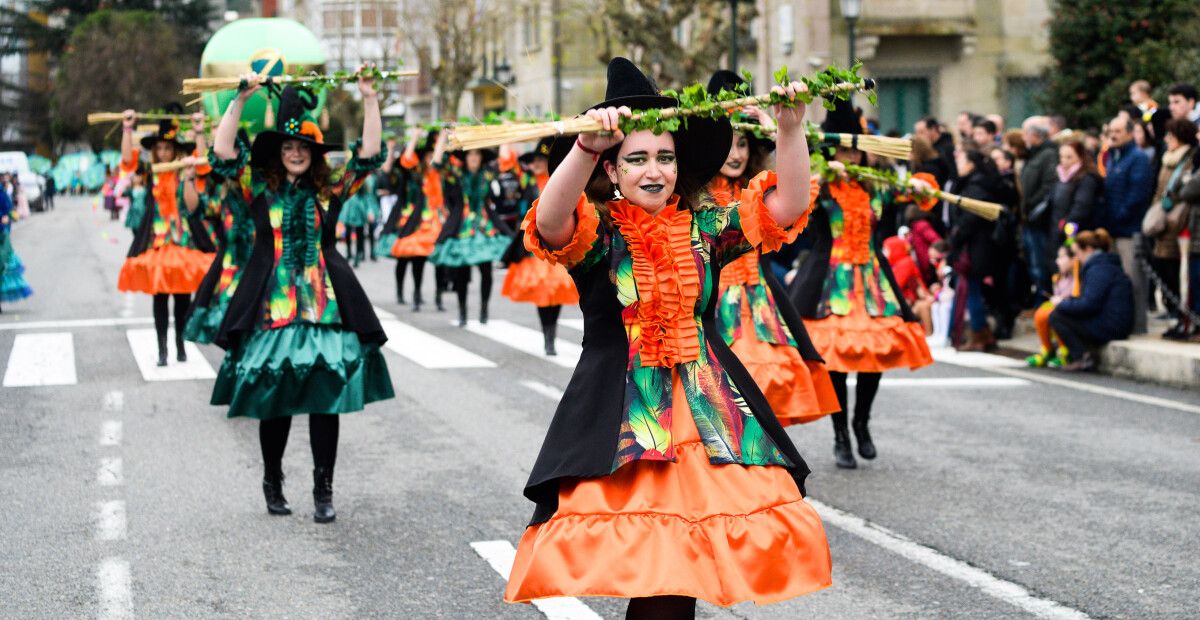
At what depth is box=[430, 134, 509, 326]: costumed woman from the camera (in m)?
16.5

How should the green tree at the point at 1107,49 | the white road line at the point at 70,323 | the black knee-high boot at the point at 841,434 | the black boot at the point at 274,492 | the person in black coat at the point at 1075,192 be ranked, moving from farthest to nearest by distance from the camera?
the green tree at the point at 1107,49
the white road line at the point at 70,323
the person in black coat at the point at 1075,192
the black knee-high boot at the point at 841,434
the black boot at the point at 274,492

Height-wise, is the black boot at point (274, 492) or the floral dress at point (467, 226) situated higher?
the floral dress at point (467, 226)

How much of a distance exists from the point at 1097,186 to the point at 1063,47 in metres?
8.93

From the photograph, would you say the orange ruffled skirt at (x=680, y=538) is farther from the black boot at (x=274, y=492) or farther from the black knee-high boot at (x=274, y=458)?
the black boot at (x=274, y=492)

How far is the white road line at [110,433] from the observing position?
9.57 m

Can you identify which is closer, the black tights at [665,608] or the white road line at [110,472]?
the black tights at [665,608]

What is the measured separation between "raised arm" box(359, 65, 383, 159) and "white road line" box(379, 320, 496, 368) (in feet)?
18.3

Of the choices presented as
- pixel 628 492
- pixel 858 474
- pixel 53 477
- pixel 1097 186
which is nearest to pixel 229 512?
pixel 53 477

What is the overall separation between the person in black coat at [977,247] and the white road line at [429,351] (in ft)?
14.8

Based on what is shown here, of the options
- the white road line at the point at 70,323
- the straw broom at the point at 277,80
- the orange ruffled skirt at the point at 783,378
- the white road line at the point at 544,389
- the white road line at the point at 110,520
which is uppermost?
the straw broom at the point at 277,80

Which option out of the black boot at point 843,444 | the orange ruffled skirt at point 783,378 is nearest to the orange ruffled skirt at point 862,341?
the black boot at point 843,444

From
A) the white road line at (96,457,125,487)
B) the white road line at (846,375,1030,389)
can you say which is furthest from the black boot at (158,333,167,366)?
the white road line at (846,375,1030,389)

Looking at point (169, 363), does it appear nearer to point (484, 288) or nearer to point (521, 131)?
point (484, 288)

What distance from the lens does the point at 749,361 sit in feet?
23.7
